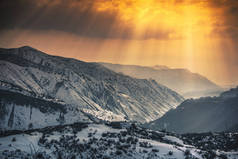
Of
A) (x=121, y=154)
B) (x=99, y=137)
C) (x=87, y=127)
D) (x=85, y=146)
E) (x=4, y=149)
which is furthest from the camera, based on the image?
(x=87, y=127)

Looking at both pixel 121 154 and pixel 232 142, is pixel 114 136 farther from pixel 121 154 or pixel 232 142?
pixel 232 142

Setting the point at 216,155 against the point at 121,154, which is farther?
the point at 216,155

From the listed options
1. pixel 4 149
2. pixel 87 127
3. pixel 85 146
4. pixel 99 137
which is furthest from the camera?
pixel 87 127

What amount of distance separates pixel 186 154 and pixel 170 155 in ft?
24.8

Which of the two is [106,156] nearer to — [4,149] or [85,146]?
[85,146]

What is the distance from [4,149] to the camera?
115 metres

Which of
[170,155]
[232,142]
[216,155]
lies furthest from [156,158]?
[232,142]

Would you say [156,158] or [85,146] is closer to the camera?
[156,158]

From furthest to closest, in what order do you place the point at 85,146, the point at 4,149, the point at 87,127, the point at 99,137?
the point at 87,127 → the point at 99,137 → the point at 85,146 → the point at 4,149

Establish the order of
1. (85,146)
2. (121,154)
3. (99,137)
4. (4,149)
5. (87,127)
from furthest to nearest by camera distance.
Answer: (87,127), (99,137), (85,146), (121,154), (4,149)

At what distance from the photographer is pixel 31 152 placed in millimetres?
116000

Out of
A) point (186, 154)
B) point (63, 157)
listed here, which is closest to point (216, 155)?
point (186, 154)

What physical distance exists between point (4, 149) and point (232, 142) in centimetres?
13319

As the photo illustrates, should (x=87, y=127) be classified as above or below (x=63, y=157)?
above
